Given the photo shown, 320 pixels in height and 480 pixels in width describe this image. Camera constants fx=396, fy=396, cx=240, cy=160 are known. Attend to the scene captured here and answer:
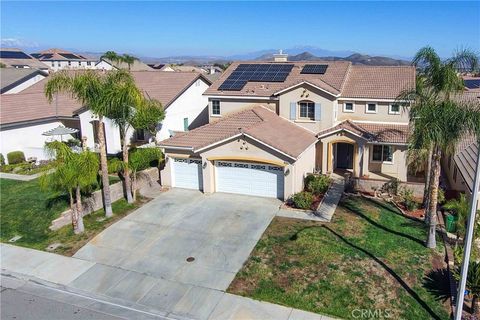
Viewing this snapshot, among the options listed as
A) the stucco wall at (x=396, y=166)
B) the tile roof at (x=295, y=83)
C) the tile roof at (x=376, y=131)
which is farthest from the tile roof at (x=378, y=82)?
the stucco wall at (x=396, y=166)

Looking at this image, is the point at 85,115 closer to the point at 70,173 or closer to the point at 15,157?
the point at 15,157

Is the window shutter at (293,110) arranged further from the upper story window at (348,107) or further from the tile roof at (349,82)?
the upper story window at (348,107)

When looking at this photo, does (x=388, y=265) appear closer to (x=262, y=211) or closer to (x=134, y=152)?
(x=262, y=211)

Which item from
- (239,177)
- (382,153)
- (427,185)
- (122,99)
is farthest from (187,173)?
(427,185)

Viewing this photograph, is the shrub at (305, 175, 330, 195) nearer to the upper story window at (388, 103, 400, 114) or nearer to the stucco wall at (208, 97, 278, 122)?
the upper story window at (388, 103, 400, 114)

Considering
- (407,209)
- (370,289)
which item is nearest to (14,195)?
(370,289)

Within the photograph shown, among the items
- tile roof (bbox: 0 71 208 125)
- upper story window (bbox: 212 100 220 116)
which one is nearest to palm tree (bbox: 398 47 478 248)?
upper story window (bbox: 212 100 220 116)
